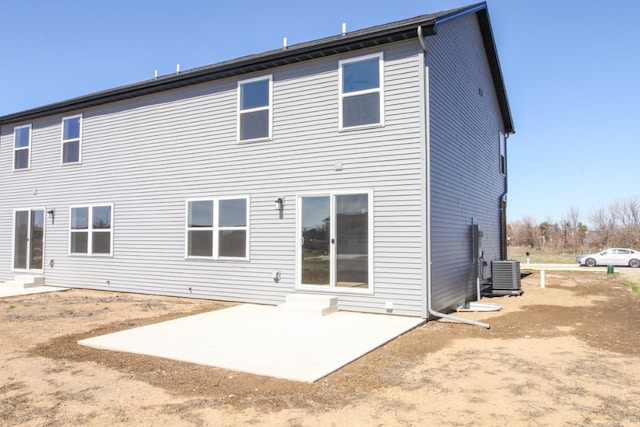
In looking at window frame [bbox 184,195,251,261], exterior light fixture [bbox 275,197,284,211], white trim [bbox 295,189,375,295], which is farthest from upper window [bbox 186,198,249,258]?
white trim [bbox 295,189,375,295]

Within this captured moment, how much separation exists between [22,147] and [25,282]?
4490 mm

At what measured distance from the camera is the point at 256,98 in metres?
10.0

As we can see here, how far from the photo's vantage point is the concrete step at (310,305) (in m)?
8.09

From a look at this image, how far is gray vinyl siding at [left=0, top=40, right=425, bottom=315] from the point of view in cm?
816

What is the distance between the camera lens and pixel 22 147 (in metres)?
14.2

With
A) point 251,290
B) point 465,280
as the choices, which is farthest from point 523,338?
point 251,290

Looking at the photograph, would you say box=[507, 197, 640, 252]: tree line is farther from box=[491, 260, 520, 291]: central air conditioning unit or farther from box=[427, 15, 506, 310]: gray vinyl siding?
box=[491, 260, 520, 291]: central air conditioning unit

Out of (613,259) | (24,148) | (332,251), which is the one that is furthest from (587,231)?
(24,148)

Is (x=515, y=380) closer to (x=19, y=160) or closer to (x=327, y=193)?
(x=327, y=193)

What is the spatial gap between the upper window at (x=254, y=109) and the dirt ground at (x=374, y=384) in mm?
4734

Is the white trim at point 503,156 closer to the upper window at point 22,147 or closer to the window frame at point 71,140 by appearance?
the window frame at point 71,140

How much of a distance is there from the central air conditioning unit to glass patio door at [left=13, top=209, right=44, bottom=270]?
13324mm

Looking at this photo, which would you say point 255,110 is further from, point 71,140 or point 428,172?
point 71,140

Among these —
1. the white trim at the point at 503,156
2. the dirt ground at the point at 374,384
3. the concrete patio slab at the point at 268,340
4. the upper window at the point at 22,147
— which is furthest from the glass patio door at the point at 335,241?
the upper window at the point at 22,147
